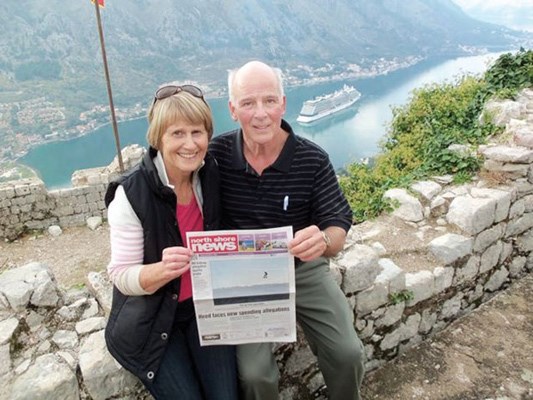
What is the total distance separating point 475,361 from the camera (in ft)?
8.80

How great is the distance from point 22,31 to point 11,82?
46.3 ft

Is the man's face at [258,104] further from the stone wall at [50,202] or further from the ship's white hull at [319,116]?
the ship's white hull at [319,116]

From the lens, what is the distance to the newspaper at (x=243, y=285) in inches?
61.5

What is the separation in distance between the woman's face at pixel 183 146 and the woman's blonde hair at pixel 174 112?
0.07ft

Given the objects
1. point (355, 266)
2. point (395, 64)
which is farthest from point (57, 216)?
point (395, 64)

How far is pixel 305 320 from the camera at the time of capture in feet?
6.48

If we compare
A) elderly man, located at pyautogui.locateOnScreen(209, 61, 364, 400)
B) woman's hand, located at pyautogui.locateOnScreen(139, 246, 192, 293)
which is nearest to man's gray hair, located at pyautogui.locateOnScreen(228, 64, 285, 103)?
elderly man, located at pyautogui.locateOnScreen(209, 61, 364, 400)

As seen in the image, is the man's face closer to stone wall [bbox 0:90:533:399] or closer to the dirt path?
stone wall [bbox 0:90:533:399]

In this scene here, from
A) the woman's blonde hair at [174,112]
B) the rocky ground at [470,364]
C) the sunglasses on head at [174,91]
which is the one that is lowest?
the rocky ground at [470,364]

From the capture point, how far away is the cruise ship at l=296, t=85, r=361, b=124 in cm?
3966

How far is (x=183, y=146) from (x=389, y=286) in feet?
5.47

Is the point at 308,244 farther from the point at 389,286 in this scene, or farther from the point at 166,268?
the point at 389,286

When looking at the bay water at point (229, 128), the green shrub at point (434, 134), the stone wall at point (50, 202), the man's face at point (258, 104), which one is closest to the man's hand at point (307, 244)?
the man's face at point (258, 104)

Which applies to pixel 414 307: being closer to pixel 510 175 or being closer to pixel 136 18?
pixel 510 175
